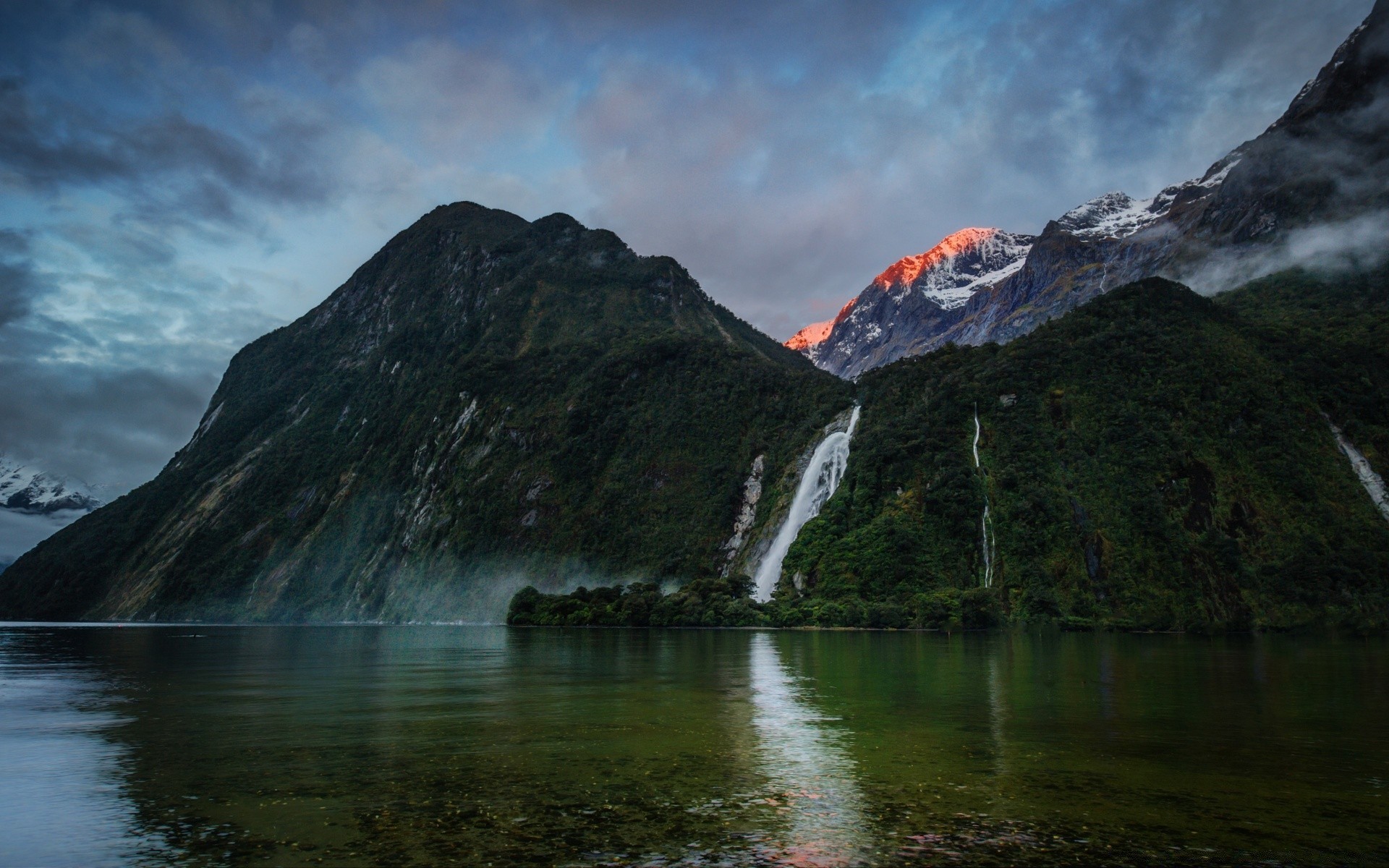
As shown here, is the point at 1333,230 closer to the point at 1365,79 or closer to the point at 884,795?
the point at 1365,79

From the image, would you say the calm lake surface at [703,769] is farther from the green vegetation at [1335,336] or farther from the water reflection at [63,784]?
the green vegetation at [1335,336]

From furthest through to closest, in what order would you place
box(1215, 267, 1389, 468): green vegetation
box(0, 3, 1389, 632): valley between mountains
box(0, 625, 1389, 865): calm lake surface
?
box(1215, 267, 1389, 468): green vegetation, box(0, 3, 1389, 632): valley between mountains, box(0, 625, 1389, 865): calm lake surface

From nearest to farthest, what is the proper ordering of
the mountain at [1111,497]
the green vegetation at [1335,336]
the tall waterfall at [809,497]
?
the mountain at [1111,497] → the green vegetation at [1335,336] → the tall waterfall at [809,497]

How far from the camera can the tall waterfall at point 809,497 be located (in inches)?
4594

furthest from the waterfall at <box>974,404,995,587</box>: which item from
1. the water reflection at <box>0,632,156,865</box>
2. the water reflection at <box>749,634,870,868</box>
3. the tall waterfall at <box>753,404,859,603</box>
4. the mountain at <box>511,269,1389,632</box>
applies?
the water reflection at <box>0,632,156,865</box>

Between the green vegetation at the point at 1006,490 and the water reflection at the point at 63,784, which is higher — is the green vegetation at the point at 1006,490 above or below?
above

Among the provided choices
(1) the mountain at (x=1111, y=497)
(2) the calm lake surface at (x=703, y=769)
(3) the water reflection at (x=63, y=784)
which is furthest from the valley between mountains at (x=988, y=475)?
(3) the water reflection at (x=63, y=784)

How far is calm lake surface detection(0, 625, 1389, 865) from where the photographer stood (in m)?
12.5

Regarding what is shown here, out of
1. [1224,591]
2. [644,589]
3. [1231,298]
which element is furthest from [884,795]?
[1231,298]

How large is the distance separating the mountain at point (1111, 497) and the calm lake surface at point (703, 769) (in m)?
57.4

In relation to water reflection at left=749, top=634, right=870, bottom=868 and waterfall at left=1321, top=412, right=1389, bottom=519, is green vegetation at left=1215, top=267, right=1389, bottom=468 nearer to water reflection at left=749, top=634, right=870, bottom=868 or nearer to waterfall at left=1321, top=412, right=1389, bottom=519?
waterfall at left=1321, top=412, right=1389, bottom=519

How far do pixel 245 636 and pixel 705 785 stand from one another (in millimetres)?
100162

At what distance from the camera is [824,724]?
24.3m

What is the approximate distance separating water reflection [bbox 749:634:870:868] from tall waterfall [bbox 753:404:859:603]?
284 ft
